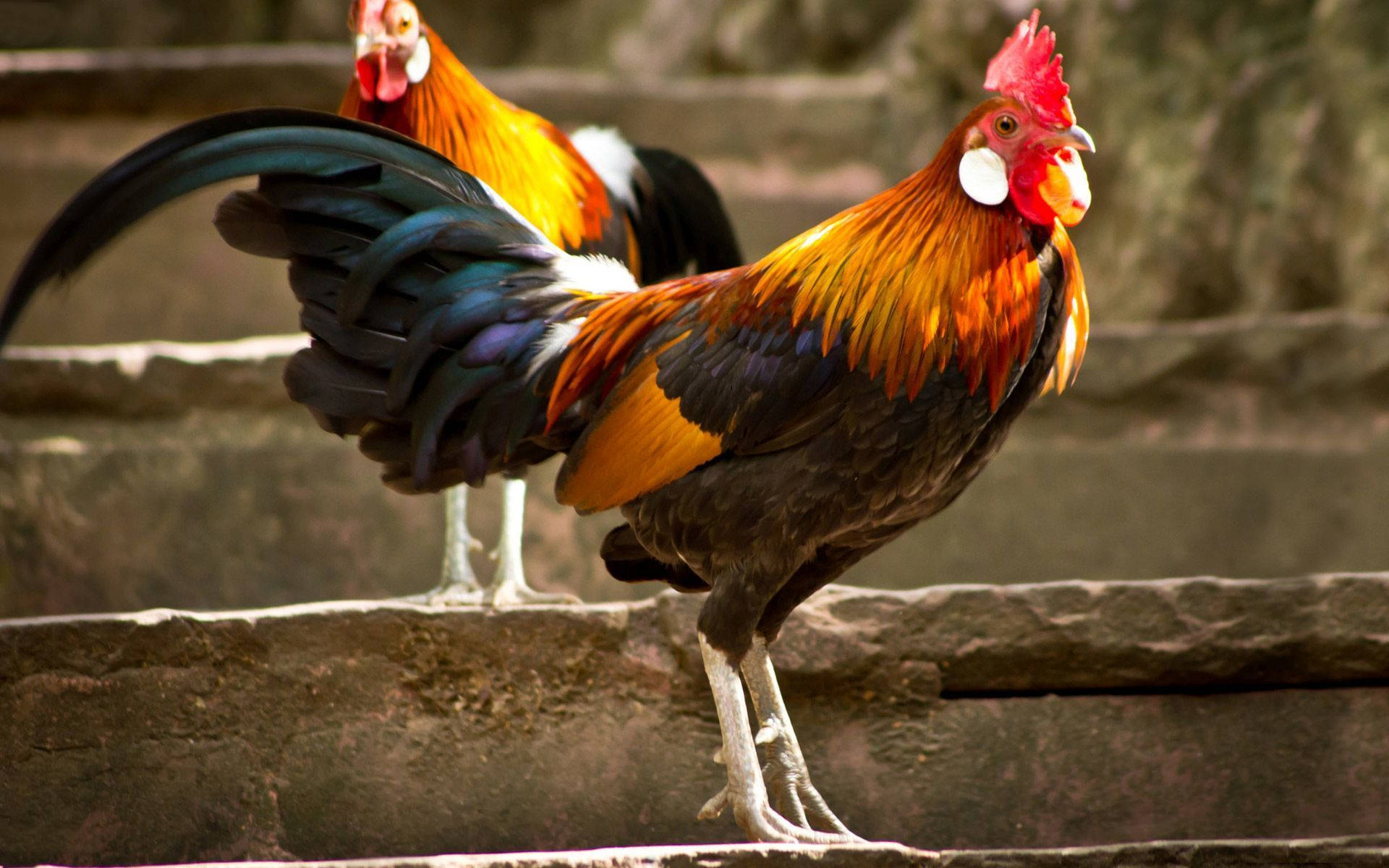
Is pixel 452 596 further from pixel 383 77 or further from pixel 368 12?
pixel 368 12

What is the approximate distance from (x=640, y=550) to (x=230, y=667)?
80 cm

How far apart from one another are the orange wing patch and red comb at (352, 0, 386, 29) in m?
1.06

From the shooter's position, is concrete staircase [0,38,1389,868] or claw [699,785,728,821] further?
concrete staircase [0,38,1389,868]

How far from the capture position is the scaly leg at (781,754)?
8.04ft

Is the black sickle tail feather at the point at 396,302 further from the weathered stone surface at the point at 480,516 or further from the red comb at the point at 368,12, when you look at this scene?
the weathered stone surface at the point at 480,516

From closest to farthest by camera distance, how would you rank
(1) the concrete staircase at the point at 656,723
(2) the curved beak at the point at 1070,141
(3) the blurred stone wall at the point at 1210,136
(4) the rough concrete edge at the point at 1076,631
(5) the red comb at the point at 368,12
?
(2) the curved beak at the point at 1070,141
(1) the concrete staircase at the point at 656,723
(4) the rough concrete edge at the point at 1076,631
(5) the red comb at the point at 368,12
(3) the blurred stone wall at the point at 1210,136

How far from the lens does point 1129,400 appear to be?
13.3ft

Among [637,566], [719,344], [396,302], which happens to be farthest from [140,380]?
[719,344]

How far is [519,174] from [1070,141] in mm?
1267

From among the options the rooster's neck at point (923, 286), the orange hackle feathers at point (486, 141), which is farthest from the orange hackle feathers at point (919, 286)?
the orange hackle feathers at point (486, 141)

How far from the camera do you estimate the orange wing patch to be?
7.55 feet

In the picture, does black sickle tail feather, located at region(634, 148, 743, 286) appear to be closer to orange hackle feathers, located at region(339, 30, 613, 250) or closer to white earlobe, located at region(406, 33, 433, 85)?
orange hackle feathers, located at region(339, 30, 613, 250)

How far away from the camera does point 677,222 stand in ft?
11.4

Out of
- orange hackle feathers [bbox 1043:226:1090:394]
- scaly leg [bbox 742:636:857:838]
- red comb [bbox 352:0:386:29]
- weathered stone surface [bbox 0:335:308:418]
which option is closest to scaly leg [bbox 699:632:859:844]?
scaly leg [bbox 742:636:857:838]
